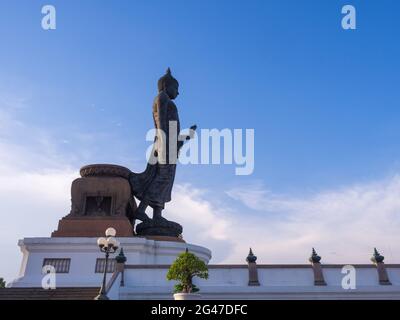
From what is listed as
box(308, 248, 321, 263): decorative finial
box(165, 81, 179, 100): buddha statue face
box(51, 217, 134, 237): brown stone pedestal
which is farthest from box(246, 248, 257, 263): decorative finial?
box(165, 81, 179, 100): buddha statue face

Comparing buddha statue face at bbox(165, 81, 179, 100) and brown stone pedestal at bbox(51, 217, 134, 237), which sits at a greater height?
buddha statue face at bbox(165, 81, 179, 100)

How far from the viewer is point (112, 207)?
71.2ft

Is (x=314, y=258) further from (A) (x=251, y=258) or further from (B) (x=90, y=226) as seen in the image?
(B) (x=90, y=226)

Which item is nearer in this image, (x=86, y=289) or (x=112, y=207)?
(x=86, y=289)

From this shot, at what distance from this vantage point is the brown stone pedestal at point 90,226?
67.9 feet

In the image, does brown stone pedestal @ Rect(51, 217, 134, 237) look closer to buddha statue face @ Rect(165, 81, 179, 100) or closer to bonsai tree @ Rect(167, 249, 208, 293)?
bonsai tree @ Rect(167, 249, 208, 293)

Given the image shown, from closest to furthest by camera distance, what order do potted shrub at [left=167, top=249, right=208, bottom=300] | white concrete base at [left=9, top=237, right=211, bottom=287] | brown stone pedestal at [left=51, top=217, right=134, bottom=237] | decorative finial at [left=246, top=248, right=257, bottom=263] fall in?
potted shrub at [left=167, top=249, right=208, bottom=300] → decorative finial at [left=246, top=248, right=257, bottom=263] → white concrete base at [left=9, top=237, right=211, bottom=287] → brown stone pedestal at [left=51, top=217, right=134, bottom=237]

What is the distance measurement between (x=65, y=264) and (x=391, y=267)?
53.5 ft

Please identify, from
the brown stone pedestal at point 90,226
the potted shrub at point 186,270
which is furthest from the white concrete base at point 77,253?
the potted shrub at point 186,270

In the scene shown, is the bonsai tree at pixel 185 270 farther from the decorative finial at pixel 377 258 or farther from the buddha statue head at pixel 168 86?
the buddha statue head at pixel 168 86

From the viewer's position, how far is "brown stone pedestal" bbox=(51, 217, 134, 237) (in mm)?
20688
